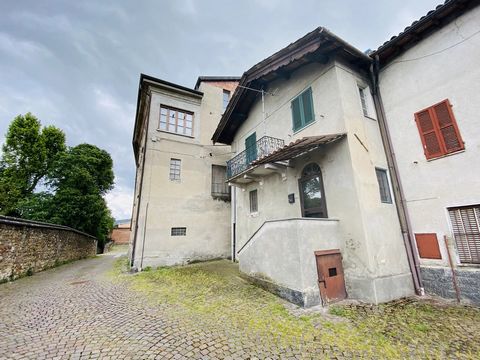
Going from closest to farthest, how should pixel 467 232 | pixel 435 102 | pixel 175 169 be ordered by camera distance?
pixel 467 232 → pixel 435 102 → pixel 175 169

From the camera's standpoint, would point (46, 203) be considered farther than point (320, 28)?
Yes

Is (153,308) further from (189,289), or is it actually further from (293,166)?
(293,166)

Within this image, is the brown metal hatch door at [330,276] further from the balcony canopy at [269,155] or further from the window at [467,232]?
the balcony canopy at [269,155]

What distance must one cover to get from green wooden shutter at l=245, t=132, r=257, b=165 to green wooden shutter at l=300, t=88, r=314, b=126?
3011 mm

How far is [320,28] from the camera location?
6.44m

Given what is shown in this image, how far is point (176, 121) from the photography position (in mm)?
13477

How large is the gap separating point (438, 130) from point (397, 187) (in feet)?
6.30

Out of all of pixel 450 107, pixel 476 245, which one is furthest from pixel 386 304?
pixel 450 107

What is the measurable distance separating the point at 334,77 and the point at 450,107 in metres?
3.29

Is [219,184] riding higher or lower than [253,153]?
lower

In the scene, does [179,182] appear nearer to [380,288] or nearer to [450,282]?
[380,288]

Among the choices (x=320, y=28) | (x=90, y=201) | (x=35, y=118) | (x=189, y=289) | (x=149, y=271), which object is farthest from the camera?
(x=35, y=118)

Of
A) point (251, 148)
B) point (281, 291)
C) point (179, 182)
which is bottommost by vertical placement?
point (281, 291)

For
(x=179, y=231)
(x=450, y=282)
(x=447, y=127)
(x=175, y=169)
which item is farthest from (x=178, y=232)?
(x=447, y=127)
